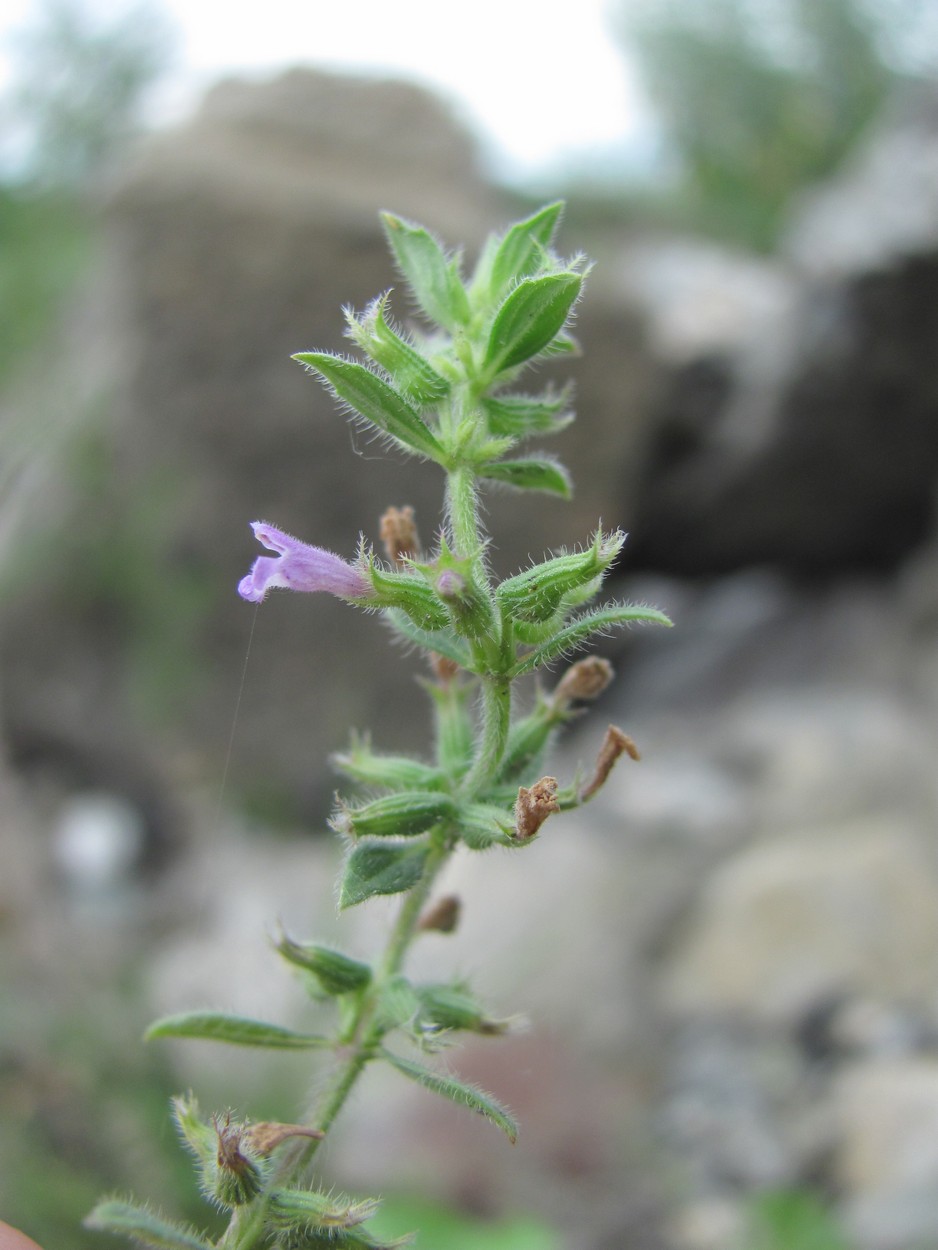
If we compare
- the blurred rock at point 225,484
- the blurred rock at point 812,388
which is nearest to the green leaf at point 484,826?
the blurred rock at point 225,484

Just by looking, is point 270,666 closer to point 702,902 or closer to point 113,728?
point 113,728

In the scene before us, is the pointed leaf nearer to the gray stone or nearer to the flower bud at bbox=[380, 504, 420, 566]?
the flower bud at bbox=[380, 504, 420, 566]

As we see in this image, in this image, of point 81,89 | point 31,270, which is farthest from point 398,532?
point 81,89

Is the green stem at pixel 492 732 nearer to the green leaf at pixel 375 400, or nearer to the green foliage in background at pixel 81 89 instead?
the green leaf at pixel 375 400

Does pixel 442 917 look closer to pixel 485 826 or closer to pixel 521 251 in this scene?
pixel 485 826

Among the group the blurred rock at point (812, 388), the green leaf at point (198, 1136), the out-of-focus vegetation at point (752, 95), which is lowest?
the green leaf at point (198, 1136)

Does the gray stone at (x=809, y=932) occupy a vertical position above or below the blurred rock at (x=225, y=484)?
below
